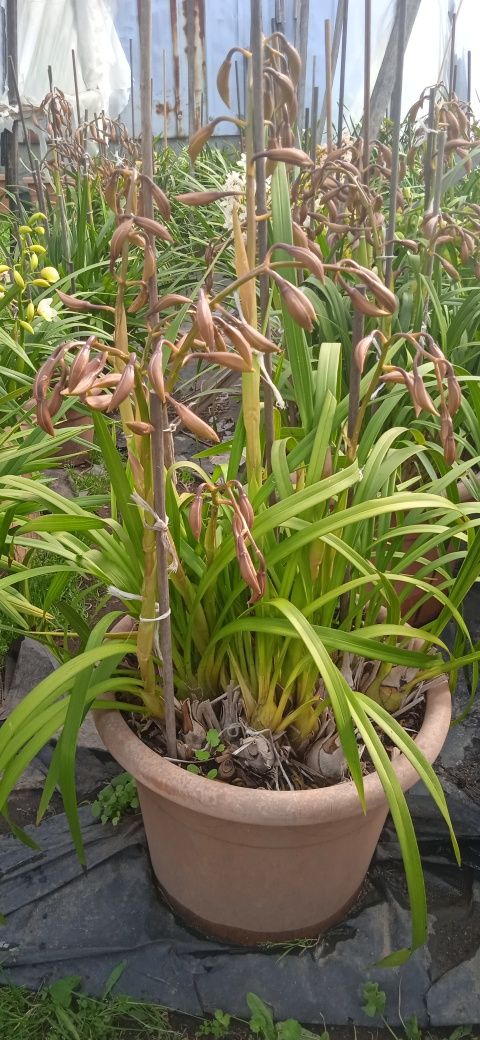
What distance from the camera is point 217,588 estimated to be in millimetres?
1346

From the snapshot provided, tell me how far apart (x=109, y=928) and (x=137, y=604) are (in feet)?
1.99

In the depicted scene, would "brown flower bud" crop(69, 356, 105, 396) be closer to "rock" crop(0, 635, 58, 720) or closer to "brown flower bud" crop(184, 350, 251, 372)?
"brown flower bud" crop(184, 350, 251, 372)

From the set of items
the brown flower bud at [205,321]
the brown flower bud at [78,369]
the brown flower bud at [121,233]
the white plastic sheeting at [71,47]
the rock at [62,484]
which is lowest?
the rock at [62,484]

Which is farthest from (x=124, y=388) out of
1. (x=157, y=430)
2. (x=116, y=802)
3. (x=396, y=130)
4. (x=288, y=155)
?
(x=116, y=802)

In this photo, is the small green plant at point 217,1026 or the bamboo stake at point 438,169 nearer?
the small green plant at point 217,1026

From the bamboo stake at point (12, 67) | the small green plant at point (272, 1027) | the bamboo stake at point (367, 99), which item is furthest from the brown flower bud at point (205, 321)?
the bamboo stake at point (12, 67)

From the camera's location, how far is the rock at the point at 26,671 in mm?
1911

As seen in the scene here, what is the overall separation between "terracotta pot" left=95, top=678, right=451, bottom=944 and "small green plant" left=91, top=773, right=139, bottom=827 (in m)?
0.16

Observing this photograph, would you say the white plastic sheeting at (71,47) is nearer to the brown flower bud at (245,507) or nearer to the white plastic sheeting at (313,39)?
the white plastic sheeting at (313,39)

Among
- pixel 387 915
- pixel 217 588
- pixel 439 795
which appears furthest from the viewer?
pixel 387 915

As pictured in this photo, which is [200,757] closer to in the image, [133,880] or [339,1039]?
[133,880]

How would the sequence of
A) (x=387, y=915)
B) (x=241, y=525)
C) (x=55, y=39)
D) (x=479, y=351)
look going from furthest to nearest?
(x=55, y=39)
(x=479, y=351)
(x=387, y=915)
(x=241, y=525)

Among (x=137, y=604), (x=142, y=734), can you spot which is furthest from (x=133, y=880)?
(x=137, y=604)

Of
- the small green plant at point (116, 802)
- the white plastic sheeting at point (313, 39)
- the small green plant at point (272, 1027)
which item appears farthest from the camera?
the white plastic sheeting at point (313, 39)
